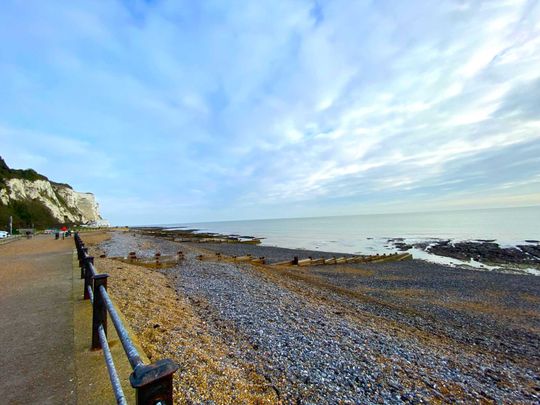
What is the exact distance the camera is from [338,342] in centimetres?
600

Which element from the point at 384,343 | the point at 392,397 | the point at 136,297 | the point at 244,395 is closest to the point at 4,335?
the point at 136,297

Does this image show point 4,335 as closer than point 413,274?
Yes

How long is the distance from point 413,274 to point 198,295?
1700 centimetres

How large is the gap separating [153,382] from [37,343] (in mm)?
3934

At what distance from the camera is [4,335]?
14.1ft

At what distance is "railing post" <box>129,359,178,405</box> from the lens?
4.68 ft

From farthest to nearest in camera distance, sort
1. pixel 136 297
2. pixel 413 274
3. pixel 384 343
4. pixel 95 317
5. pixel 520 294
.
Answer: pixel 413 274, pixel 520 294, pixel 136 297, pixel 384 343, pixel 95 317

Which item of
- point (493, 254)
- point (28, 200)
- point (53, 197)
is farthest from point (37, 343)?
point (53, 197)

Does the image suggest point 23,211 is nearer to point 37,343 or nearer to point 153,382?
point 37,343

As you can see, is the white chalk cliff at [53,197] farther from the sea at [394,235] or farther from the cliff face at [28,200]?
the sea at [394,235]

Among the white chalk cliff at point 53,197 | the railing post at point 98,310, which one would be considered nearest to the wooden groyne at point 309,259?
the railing post at point 98,310

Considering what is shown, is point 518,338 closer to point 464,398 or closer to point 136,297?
point 464,398

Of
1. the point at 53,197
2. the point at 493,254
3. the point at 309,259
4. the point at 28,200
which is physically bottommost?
the point at 493,254

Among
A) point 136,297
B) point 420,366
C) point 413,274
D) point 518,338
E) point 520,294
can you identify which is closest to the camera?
point 420,366
